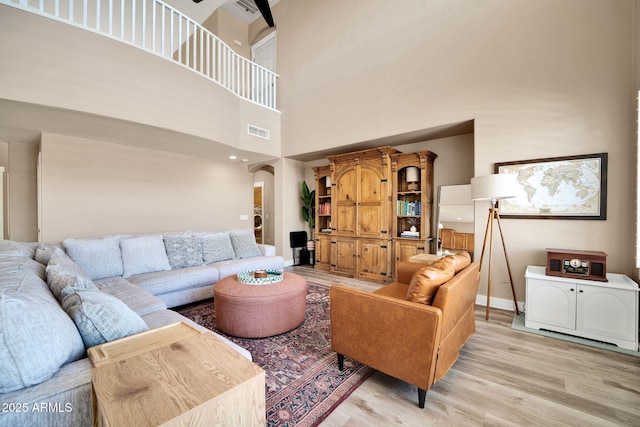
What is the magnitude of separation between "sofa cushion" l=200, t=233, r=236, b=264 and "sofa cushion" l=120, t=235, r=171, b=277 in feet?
1.85

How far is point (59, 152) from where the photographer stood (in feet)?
13.7

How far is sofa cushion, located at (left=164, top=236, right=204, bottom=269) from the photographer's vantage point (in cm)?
376

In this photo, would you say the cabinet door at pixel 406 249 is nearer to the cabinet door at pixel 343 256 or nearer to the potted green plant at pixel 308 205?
the cabinet door at pixel 343 256

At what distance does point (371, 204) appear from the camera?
4859 millimetres

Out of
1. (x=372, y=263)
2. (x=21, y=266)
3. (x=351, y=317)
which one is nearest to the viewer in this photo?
(x=21, y=266)

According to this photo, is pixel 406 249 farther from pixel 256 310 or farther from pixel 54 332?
pixel 54 332

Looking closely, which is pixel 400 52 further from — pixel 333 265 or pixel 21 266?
pixel 21 266

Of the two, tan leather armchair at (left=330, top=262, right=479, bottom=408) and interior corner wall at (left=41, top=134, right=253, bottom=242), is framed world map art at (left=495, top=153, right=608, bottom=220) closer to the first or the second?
tan leather armchair at (left=330, top=262, right=479, bottom=408)

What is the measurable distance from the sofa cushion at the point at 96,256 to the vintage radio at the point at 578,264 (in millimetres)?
4969

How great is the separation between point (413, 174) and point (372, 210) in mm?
949

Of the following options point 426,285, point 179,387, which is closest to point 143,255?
point 179,387

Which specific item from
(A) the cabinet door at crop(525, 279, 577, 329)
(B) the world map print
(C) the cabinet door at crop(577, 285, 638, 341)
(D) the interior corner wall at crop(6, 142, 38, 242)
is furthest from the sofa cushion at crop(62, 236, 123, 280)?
(C) the cabinet door at crop(577, 285, 638, 341)

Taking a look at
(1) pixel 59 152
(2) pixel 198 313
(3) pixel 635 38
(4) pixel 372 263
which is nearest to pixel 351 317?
(2) pixel 198 313

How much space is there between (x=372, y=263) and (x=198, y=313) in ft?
9.64
